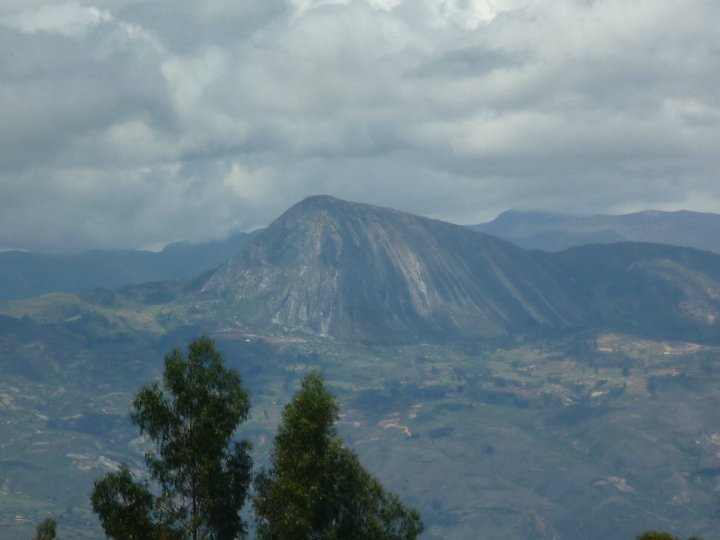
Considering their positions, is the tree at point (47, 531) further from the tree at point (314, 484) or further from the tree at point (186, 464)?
the tree at point (314, 484)

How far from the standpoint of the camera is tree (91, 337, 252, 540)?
3332 inches

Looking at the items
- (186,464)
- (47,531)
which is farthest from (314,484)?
(47,531)

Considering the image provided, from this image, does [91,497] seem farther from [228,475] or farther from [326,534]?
[326,534]

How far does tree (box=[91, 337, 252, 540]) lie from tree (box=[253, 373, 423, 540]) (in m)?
3.37

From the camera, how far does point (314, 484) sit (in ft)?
276

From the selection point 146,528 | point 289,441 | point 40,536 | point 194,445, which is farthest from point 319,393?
point 40,536

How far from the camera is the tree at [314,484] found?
3297 inches

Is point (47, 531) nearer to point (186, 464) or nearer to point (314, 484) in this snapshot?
point (186, 464)

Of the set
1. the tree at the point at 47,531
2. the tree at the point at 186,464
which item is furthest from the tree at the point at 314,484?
the tree at the point at 47,531

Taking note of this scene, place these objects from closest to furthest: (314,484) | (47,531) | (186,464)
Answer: (314,484) → (186,464) → (47,531)

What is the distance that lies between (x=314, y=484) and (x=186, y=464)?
32.6ft

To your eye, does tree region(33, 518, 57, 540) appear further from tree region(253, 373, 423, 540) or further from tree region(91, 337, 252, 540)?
tree region(253, 373, 423, 540)

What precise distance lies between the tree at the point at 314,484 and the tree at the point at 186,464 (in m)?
3.37

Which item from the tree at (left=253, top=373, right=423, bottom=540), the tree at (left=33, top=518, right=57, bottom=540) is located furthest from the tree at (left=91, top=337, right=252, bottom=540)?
the tree at (left=33, top=518, right=57, bottom=540)
